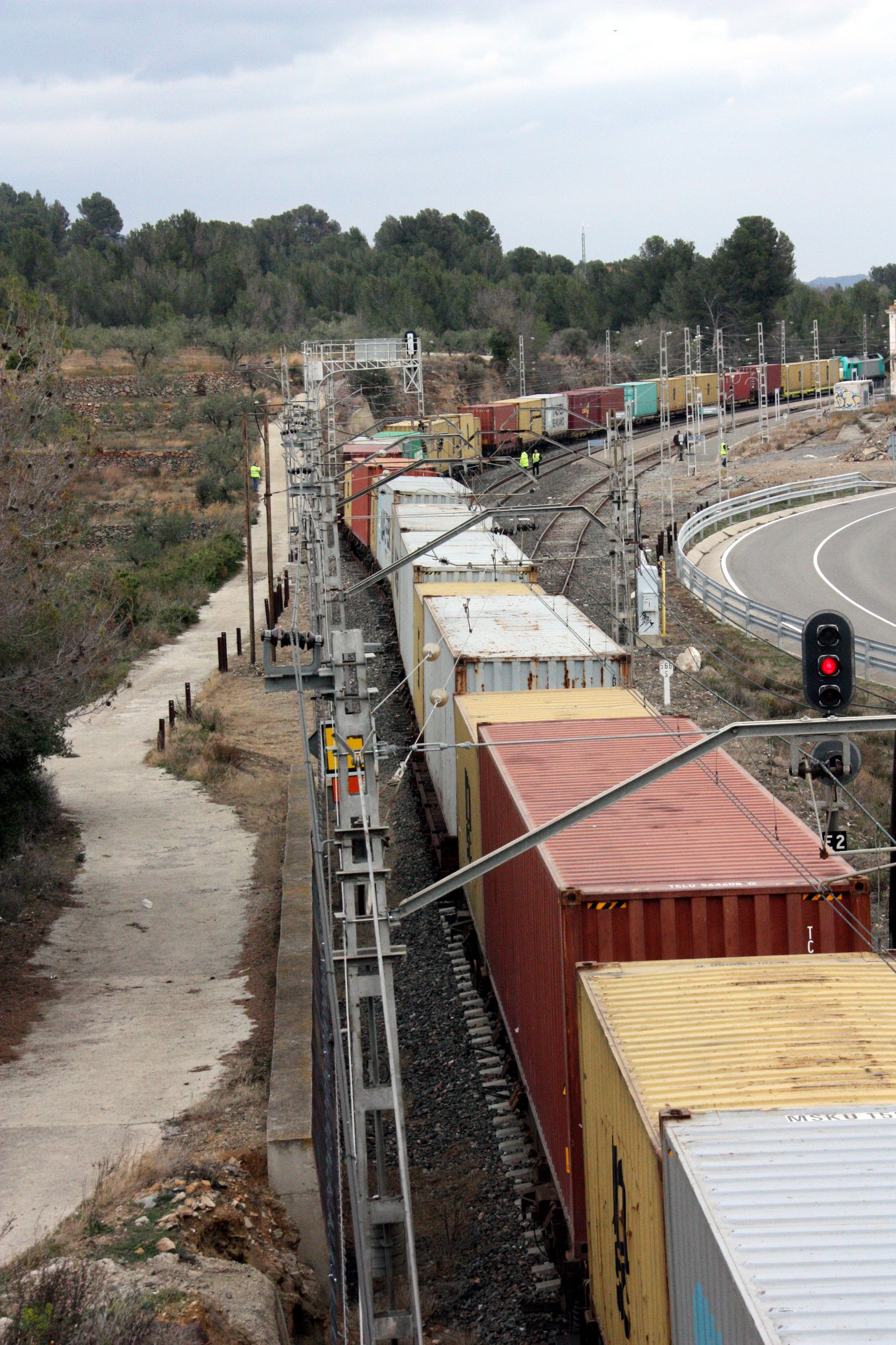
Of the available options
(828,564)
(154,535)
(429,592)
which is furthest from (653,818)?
(154,535)

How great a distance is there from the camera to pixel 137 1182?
9.00 meters

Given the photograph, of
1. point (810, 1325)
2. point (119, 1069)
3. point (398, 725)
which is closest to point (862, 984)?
point (810, 1325)

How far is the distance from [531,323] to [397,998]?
334ft

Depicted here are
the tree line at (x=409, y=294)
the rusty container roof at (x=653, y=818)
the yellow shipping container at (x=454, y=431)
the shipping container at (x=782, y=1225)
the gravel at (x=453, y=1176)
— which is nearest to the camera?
the shipping container at (x=782, y=1225)

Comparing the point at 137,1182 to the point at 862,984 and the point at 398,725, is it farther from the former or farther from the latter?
the point at 398,725

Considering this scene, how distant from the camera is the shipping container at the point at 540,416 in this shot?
58562 mm

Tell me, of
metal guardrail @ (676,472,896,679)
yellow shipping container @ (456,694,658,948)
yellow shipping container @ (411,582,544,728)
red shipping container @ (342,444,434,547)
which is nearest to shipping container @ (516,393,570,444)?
metal guardrail @ (676,472,896,679)

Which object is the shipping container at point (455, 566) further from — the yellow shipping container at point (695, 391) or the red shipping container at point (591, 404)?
the yellow shipping container at point (695, 391)

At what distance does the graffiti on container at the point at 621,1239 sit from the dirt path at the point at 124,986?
406 cm

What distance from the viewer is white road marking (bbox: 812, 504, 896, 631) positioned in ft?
97.2

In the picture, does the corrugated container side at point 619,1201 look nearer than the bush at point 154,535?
Yes

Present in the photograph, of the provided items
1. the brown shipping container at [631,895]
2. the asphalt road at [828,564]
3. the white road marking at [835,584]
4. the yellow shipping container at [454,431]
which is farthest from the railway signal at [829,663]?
the yellow shipping container at [454,431]

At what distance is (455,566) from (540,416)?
36502 millimetres

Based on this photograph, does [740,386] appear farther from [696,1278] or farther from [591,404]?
[696,1278]
